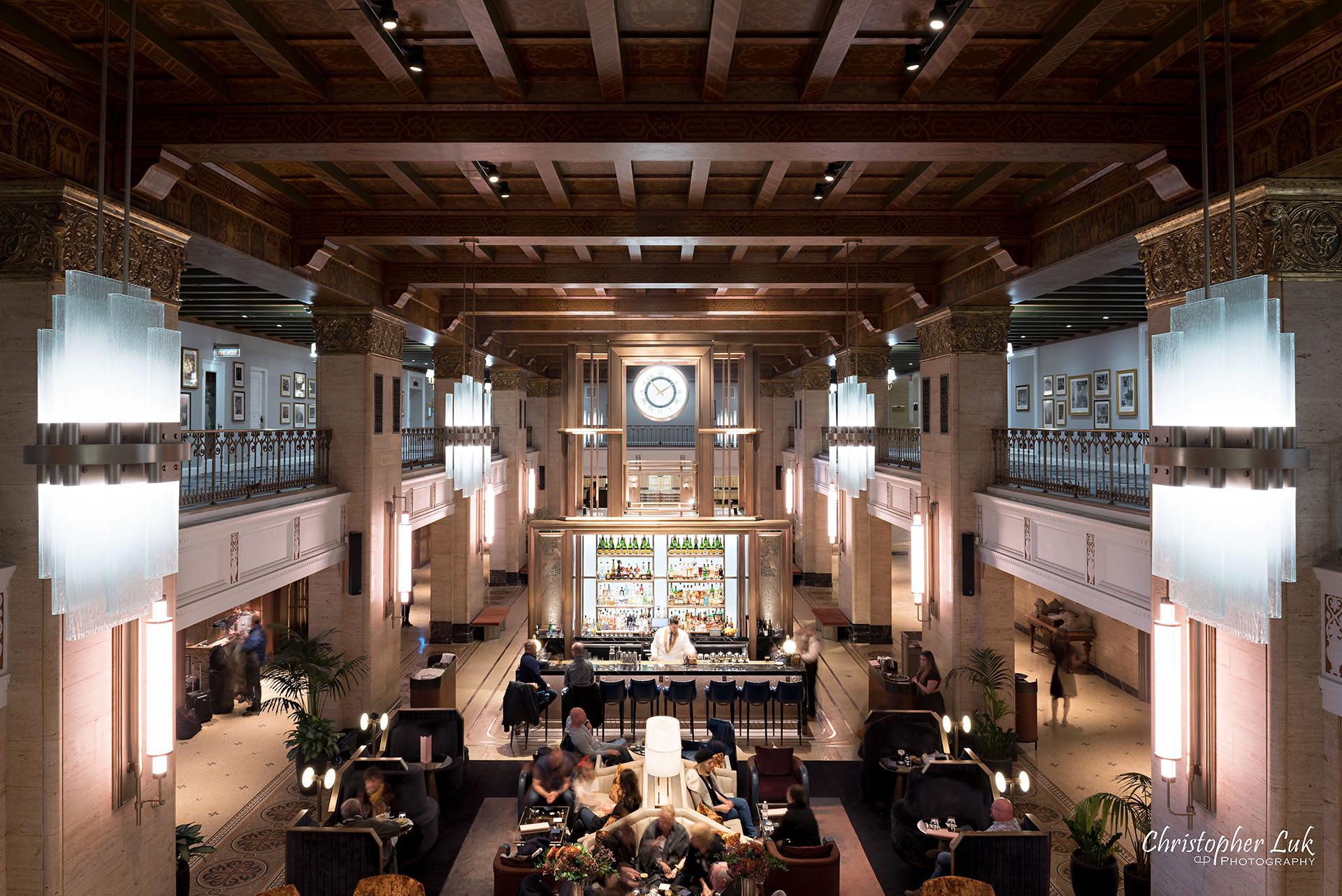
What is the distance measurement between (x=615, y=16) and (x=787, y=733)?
1017cm

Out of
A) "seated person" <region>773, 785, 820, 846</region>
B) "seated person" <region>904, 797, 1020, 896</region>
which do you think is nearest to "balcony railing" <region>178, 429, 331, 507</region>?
"seated person" <region>773, 785, 820, 846</region>

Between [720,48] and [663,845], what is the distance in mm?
6011

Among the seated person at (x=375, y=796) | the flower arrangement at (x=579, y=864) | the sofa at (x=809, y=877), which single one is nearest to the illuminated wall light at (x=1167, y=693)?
the sofa at (x=809, y=877)

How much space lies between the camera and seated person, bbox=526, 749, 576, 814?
26.0 feet

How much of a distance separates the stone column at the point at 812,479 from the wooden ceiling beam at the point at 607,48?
50.9ft

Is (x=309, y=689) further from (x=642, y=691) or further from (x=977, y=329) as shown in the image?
(x=977, y=329)

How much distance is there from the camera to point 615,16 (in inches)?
173

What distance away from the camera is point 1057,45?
183 inches

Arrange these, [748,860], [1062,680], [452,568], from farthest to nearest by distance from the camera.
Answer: [452,568] < [1062,680] < [748,860]

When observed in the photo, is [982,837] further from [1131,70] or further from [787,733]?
[1131,70]

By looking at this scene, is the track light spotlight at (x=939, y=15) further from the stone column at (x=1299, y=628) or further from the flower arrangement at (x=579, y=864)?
the flower arrangement at (x=579, y=864)

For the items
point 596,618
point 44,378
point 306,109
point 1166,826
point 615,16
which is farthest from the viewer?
point 596,618

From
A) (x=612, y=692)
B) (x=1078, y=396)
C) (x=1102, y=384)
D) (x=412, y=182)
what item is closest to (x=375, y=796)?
(x=612, y=692)

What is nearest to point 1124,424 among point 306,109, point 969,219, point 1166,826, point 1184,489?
point 969,219
